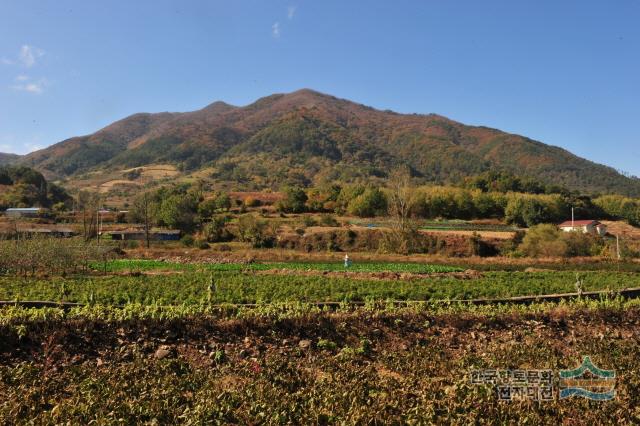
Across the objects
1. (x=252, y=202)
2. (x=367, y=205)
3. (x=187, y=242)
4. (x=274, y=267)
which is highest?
(x=252, y=202)

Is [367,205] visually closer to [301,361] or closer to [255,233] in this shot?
[255,233]

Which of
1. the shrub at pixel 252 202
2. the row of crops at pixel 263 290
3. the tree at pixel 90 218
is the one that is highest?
the shrub at pixel 252 202

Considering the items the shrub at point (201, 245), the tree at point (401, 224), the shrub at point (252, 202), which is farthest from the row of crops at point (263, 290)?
the shrub at point (252, 202)

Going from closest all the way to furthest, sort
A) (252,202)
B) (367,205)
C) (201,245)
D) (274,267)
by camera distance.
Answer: (274,267) < (201,245) < (367,205) < (252,202)

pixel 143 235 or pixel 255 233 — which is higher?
pixel 255 233

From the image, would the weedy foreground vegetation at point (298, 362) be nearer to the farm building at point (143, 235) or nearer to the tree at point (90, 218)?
the tree at point (90, 218)

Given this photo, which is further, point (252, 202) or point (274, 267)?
point (252, 202)

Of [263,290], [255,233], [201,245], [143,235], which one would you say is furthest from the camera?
[143,235]

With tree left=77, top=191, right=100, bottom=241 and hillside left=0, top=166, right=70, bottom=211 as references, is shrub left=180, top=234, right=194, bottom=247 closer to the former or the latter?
tree left=77, top=191, right=100, bottom=241

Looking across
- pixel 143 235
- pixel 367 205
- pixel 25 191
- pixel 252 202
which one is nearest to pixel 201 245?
pixel 143 235

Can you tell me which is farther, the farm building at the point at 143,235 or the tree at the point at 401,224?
the farm building at the point at 143,235

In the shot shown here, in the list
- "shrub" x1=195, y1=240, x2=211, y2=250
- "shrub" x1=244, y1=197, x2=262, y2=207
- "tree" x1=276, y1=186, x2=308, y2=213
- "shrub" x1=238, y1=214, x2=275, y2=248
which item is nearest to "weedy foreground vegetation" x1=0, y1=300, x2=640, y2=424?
"shrub" x1=195, y1=240, x2=211, y2=250

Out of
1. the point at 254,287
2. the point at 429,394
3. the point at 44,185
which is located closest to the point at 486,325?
the point at 429,394

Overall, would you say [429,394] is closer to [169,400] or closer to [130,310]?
[169,400]
